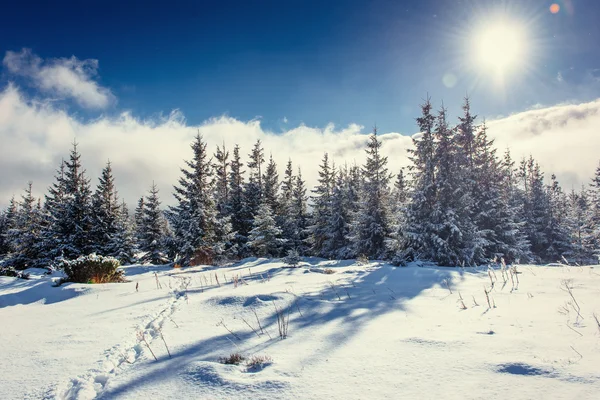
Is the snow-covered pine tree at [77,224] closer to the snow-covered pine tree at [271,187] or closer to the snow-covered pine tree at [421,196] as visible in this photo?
the snow-covered pine tree at [271,187]

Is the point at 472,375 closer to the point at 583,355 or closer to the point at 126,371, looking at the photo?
the point at 583,355

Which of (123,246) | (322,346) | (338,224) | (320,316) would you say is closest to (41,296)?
(320,316)

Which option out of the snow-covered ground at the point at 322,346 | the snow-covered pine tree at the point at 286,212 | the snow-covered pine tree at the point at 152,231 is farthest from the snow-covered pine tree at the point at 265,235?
the snow-covered ground at the point at 322,346

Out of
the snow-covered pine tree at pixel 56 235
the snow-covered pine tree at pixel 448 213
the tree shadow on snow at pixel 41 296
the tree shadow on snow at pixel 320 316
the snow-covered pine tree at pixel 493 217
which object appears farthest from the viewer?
the snow-covered pine tree at pixel 56 235

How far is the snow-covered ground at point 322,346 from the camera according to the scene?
2.24 metres

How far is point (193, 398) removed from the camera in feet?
7.34

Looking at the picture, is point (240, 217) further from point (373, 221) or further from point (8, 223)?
point (8, 223)

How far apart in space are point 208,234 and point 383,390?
78.4ft

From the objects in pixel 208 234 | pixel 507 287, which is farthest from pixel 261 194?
pixel 507 287

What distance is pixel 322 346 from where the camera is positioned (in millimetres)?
3117

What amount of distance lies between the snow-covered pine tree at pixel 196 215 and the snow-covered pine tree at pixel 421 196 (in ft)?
48.1

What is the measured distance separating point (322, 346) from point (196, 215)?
23.2 m

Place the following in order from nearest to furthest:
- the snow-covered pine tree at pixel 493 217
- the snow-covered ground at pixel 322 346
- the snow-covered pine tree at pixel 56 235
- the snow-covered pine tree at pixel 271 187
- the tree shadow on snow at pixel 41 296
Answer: the snow-covered ground at pixel 322 346, the tree shadow on snow at pixel 41 296, the snow-covered pine tree at pixel 493 217, the snow-covered pine tree at pixel 56 235, the snow-covered pine tree at pixel 271 187

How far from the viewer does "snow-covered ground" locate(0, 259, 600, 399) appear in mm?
2244
